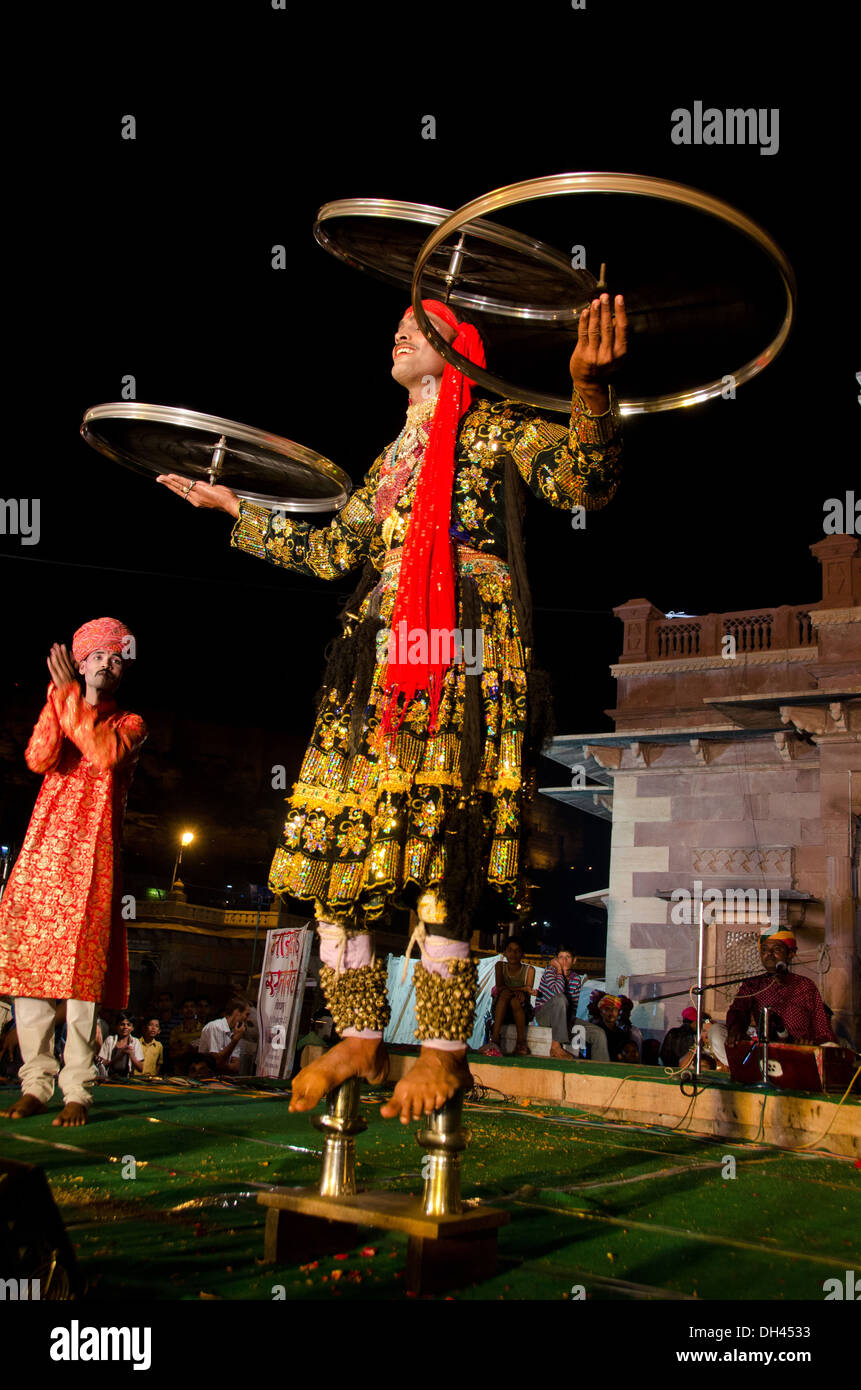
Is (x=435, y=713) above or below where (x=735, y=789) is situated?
below

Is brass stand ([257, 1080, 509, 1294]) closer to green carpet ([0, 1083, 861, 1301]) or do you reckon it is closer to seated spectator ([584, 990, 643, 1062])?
green carpet ([0, 1083, 861, 1301])

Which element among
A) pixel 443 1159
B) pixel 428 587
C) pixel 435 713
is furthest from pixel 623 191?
pixel 443 1159

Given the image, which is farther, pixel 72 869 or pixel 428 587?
pixel 72 869

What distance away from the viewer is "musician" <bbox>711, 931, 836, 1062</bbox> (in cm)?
891

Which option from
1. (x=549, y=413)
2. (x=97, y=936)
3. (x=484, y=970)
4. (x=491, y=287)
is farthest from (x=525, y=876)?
(x=484, y=970)

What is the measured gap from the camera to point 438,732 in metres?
2.87

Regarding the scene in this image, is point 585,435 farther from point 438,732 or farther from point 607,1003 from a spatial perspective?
point 607,1003

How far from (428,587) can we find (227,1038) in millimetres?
9076

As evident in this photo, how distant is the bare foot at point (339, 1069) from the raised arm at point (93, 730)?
102 inches

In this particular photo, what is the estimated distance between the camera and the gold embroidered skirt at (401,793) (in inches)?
108

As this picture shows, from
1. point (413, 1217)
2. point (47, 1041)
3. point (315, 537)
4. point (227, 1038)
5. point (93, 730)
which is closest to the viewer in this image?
point (413, 1217)

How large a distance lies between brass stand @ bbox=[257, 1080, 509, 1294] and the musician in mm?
7118

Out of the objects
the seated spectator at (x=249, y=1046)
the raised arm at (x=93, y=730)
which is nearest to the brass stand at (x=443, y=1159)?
the raised arm at (x=93, y=730)

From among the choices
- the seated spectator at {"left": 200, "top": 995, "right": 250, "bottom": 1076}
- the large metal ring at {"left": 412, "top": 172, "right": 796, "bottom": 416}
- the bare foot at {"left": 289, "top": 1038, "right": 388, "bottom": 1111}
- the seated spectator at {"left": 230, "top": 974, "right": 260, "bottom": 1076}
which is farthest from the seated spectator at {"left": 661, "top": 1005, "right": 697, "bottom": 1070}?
the large metal ring at {"left": 412, "top": 172, "right": 796, "bottom": 416}
